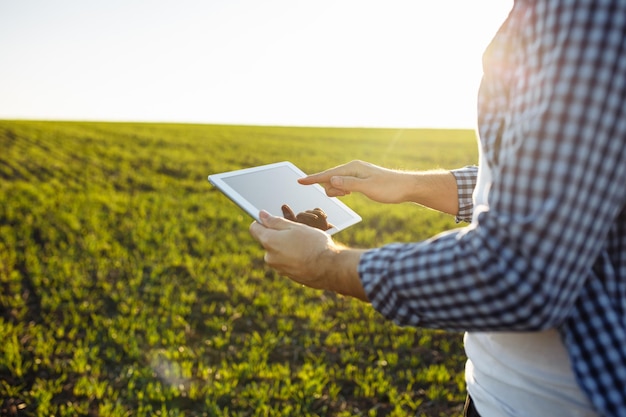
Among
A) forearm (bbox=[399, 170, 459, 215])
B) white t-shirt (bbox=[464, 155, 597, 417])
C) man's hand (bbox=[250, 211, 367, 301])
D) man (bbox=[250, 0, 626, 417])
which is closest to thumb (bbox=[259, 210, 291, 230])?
man's hand (bbox=[250, 211, 367, 301])

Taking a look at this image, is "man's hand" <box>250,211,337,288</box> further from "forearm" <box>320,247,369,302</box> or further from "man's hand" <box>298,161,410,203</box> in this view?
"man's hand" <box>298,161,410,203</box>

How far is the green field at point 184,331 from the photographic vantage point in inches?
146

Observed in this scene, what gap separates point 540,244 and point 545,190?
0.29 ft

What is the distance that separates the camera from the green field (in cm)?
370

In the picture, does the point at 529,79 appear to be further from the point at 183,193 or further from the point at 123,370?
the point at 183,193

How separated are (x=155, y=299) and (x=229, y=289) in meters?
0.74

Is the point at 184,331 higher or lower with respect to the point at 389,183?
lower

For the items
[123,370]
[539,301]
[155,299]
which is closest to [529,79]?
[539,301]

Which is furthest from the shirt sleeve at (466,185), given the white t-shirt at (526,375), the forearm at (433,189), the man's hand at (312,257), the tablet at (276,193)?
the man's hand at (312,257)

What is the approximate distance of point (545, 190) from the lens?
884 millimetres

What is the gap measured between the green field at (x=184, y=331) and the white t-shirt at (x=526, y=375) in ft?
7.80

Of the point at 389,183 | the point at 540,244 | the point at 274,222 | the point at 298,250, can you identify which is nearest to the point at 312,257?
the point at 298,250

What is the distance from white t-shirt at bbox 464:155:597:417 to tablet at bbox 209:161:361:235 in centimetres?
61

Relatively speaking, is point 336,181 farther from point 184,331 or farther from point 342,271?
point 184,331
